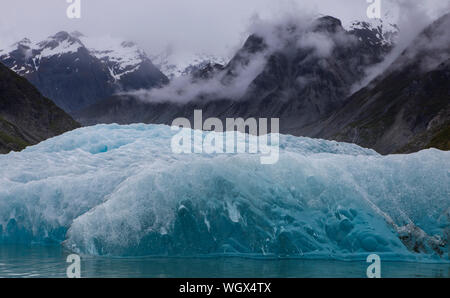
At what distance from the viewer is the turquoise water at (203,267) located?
1301 centimetres

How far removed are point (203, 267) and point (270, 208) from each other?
3.75 m

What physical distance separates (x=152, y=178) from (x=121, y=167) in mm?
3939

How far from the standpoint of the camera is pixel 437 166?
17828 mm

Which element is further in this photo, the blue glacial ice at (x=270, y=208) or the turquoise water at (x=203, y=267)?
the blue glacial ice at (x=270, y=208)

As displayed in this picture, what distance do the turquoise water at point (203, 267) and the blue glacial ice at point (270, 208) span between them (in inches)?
34.8

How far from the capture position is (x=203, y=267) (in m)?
14.2

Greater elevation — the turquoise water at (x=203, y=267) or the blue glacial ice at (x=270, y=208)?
the blue glacial ice at (x=270, y=208)

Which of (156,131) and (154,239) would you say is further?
(156,131)

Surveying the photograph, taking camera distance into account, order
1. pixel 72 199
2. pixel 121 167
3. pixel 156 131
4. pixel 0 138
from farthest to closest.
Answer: pixel 0 138 → pixel 156 131 → pixel 121 167 → pixel 72 199

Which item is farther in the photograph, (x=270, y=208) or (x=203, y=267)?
(x=270, y=208)

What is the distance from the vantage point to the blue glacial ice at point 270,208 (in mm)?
16281
